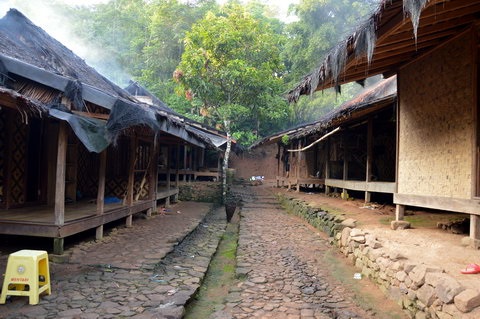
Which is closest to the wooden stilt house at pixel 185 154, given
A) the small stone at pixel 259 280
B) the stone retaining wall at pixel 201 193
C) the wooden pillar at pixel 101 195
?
the stone retaining wall at pixel 201 193

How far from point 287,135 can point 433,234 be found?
9952mm

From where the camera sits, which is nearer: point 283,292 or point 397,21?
point 397,21

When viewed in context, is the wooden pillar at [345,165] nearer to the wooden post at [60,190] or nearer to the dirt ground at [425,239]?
the dirt ground at [425,239]

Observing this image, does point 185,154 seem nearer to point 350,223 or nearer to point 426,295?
point 350,223

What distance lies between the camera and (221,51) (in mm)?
14656

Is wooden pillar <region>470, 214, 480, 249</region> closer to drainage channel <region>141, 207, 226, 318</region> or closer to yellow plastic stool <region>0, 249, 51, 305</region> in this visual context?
drainage channel <region>141, 207, 226, 318</region>

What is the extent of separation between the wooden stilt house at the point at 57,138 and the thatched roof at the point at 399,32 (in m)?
3.51

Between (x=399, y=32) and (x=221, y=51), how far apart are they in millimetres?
10353

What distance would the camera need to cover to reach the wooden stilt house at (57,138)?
5699mm

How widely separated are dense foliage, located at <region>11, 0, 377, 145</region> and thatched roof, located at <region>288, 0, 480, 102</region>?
244 inches

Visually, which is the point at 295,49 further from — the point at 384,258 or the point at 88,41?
the point at 384,258

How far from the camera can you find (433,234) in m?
5.91

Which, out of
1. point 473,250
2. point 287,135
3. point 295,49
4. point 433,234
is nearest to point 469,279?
point 473,250

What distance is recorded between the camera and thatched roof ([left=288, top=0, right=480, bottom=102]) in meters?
4.40
